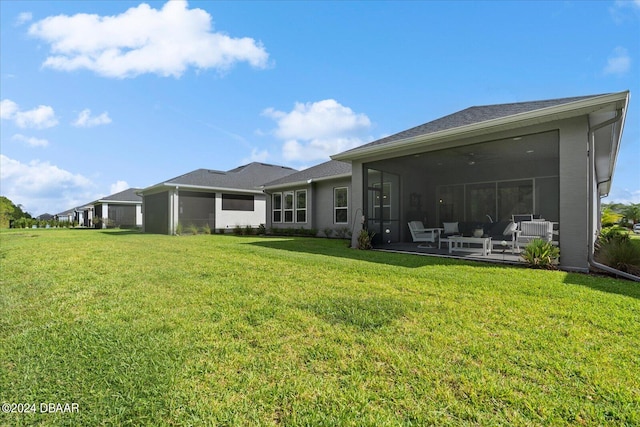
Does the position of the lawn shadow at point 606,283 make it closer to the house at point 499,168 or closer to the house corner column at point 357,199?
the house at point 499,168

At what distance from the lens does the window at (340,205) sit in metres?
15.1

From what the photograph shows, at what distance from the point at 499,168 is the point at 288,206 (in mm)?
11165

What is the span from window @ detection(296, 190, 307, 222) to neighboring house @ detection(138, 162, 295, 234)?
3975mm

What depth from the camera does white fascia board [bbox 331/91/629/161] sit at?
5965 mm

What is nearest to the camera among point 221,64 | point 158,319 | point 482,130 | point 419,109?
point 158,319

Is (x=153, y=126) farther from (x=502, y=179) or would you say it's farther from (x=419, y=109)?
(x=502, y=179)

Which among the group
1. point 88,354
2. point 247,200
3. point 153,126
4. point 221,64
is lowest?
point 88,354

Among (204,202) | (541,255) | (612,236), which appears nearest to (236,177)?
(204,202)

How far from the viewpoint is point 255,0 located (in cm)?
1073

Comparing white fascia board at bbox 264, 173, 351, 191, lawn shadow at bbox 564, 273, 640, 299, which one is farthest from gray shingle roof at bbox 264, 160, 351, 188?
lawn shadow at bbox 564, 273, 640, 299

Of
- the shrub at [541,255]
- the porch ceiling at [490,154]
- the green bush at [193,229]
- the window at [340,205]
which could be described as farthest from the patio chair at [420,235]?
the green bush at [193,229]

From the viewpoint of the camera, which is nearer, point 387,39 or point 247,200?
point 387,39

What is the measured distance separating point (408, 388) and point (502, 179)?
1447 centimetres

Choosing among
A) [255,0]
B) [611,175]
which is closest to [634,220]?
[611,175]
